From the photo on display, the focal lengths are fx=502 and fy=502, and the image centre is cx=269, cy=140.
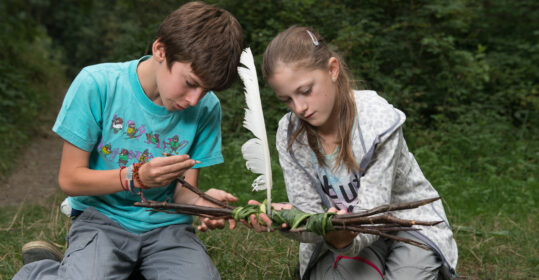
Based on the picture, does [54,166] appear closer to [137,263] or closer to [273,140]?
[273,140]

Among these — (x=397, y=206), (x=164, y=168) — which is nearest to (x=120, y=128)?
(x=164, y=168)

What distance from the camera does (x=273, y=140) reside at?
18.6 feet

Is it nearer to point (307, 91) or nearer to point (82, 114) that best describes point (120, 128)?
point (82, 114)

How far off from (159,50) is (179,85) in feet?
0.70

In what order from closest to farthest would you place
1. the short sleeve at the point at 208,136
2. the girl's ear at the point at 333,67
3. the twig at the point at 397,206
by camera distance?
the twig at the point at 397,206 < the girl's ear at the point at 333,67 < the short sleeve at the point at 208,136

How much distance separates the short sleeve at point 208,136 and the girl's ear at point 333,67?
0.71 m

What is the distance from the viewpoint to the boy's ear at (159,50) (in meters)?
2.35

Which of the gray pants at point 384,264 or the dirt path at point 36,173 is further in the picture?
the dirt path at point 36,173

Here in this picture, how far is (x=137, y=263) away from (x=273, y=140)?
324 centimetres

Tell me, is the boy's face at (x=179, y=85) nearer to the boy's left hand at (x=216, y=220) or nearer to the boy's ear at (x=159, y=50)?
the boy's ear at (x=159, y=50)

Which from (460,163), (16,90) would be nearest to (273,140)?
(460,163)

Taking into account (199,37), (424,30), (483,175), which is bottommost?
(483,175)

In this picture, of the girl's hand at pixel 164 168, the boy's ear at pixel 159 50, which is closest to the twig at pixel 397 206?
the girl's hand at pixel 164 168

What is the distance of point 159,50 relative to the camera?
2365mm
